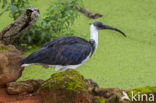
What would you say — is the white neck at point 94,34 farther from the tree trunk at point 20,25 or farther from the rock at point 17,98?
the rock at point 17,98

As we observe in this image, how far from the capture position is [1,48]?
2885 millimetres

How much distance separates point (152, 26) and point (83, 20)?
3.45 feet

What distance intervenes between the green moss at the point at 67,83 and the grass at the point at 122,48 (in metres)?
1.00

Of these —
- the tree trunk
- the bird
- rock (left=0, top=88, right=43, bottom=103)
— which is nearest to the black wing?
the bird

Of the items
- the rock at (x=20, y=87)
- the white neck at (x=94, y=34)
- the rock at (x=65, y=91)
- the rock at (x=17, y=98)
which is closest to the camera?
the rock at (x=65, y=91)

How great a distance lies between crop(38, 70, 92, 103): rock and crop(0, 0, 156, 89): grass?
1066mm

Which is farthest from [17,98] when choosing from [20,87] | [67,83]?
[67,83]

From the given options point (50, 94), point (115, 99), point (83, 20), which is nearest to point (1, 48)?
point (50, 94)

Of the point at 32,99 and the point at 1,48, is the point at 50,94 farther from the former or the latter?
the point at 1,48

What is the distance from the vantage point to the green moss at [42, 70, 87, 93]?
234 cm

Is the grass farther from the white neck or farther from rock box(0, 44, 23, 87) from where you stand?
rock box(0, 44, 23, 87)

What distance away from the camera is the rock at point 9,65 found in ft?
9.08

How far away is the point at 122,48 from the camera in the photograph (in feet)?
14.0

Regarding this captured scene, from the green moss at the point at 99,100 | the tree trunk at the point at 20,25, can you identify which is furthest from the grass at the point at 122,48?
the green moss at the point at 99,100
